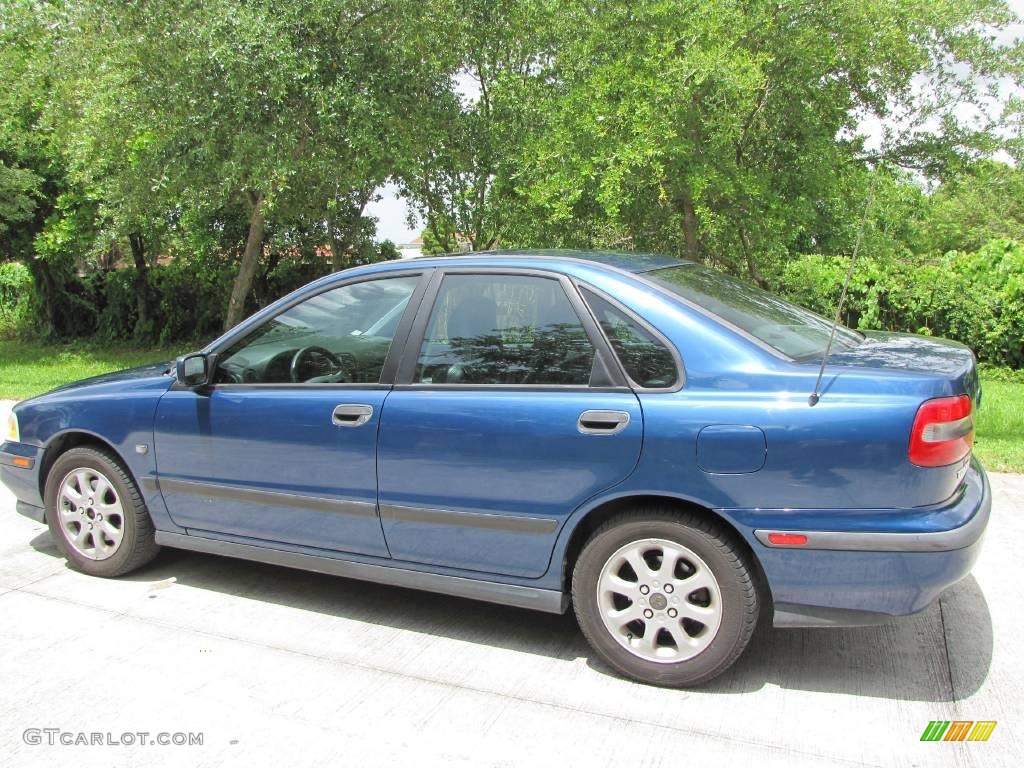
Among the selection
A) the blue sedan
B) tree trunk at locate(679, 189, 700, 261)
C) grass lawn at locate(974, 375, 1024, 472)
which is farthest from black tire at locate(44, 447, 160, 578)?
tree trunk at locate(679, 189, 700, 261)

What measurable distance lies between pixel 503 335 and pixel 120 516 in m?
2.41

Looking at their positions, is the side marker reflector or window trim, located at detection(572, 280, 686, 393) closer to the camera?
the side marker reflector

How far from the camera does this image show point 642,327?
140 inches

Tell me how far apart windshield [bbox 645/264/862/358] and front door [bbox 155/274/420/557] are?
4.01 ft

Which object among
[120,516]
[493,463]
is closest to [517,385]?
[493,463]

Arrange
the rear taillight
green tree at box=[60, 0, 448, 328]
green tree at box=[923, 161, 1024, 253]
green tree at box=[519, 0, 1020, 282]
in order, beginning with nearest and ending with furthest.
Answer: the rear taillight → green tree at box=[519, 0, 1020, 282] → green tree at box=[60, 0, 448, 328] → green tree at box=[923, 161, 1024, 253]

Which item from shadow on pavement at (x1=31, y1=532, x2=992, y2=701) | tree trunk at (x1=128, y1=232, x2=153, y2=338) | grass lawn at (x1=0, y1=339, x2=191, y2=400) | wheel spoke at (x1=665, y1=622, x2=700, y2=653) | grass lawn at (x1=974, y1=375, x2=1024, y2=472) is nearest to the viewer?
wheel spoke at (x1=665, y1=622, x2=700, y2=653)

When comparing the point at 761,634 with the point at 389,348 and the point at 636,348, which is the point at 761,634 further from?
the point at 389,348

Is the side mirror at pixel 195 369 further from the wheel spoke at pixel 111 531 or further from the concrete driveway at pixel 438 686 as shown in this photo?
the concrete driveway at pixel 438 686

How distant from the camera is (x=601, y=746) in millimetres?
3113

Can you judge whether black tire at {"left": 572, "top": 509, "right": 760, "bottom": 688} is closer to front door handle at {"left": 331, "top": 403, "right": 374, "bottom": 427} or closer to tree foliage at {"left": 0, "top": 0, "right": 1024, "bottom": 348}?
front door handle at {"left": 331, "top": 403, "right": 374, "bottom": 427}

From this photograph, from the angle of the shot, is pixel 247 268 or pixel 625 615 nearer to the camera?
pixel 625 615

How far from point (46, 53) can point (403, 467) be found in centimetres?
1337

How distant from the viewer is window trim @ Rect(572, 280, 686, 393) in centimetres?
340
